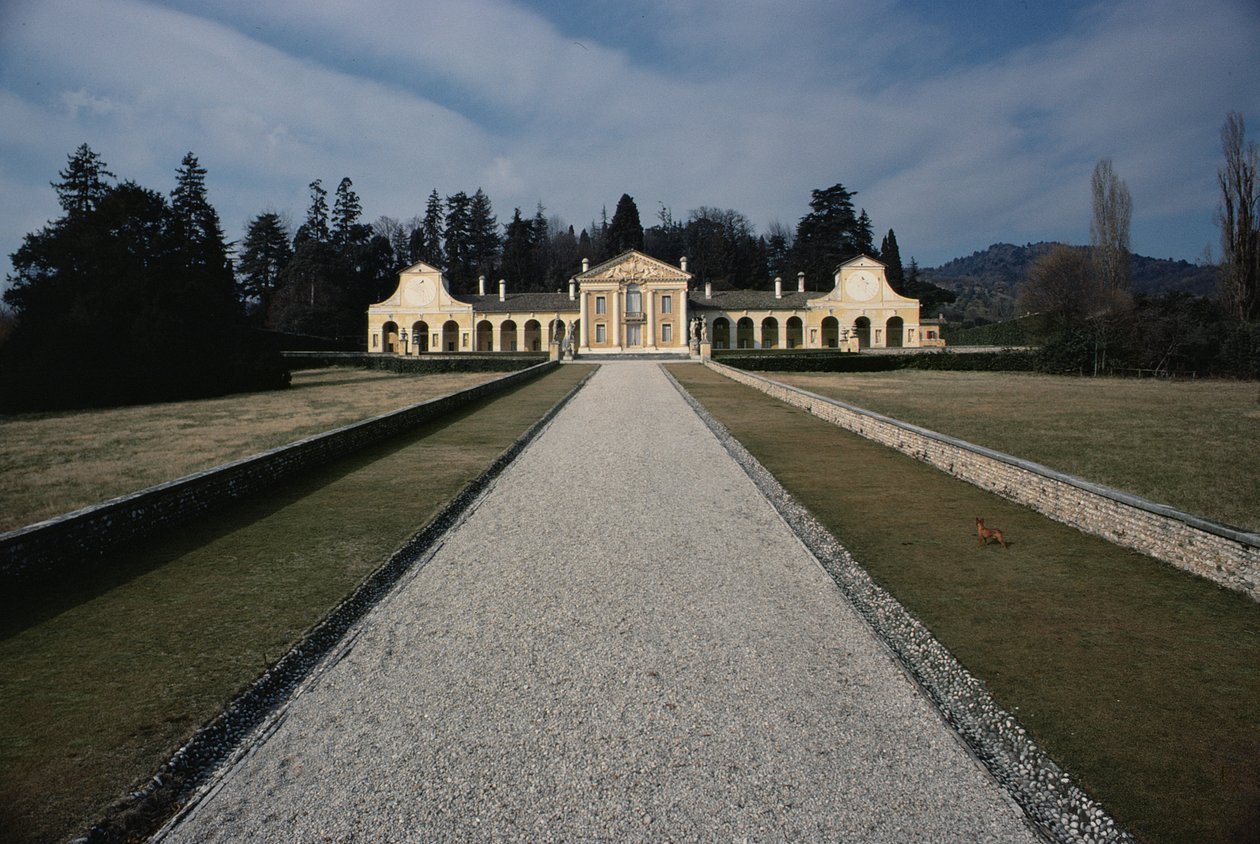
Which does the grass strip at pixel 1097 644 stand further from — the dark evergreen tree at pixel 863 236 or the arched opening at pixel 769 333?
the dark evergreen tree at pixel 863 236

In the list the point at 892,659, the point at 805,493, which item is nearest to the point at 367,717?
the point at 892,659

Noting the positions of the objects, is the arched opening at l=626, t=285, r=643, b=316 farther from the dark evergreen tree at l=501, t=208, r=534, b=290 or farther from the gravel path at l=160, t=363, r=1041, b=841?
the gravel path at l=160, t=363, r=1041, b=841

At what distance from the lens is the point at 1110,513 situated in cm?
623

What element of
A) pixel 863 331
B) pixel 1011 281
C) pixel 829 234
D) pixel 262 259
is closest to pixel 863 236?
pixel 829 234

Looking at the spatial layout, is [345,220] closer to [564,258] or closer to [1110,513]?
[564,258]

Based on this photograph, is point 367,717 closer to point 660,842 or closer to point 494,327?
point 660,842

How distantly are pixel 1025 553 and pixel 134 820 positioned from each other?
20.3ft

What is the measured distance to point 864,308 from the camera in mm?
60844

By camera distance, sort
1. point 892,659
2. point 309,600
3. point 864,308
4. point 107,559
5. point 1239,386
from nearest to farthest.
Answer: point 892,659 → point 309,600 → point 107,559 → point 1239,386 → point 864,308

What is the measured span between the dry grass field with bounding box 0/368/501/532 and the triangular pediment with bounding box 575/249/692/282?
37430 mm

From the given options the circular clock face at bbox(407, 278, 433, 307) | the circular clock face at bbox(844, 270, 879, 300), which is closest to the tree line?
the circular clock face at bbox(844, 270, 879, 300)

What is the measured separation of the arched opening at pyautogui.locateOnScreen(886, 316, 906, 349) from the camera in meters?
62.1

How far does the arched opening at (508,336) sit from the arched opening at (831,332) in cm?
2813

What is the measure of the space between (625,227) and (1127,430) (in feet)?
242
